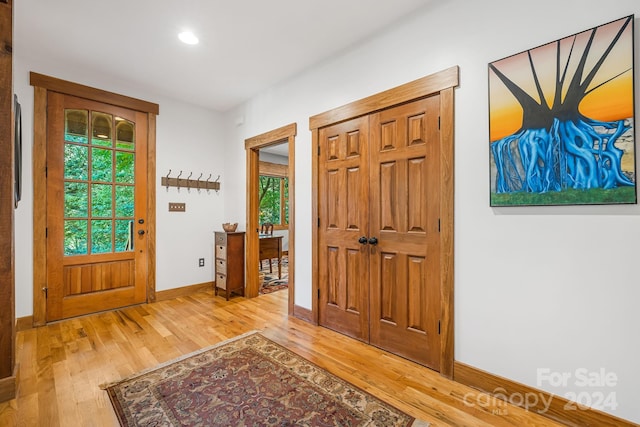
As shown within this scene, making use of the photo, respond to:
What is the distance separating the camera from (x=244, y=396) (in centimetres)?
181

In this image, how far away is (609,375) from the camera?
148 cm

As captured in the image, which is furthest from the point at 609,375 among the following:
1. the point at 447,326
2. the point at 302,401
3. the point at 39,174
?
the point at 39,174

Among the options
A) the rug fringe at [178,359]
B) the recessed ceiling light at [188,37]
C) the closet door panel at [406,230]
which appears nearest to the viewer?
the rug fringe at [178,359]

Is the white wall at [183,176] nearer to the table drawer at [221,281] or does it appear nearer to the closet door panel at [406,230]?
the table drawer at [221,281]

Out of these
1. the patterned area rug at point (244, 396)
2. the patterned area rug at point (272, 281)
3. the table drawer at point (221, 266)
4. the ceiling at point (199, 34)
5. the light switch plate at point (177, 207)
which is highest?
the ceiling at point (199, 34)

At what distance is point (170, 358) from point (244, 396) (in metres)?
0.85

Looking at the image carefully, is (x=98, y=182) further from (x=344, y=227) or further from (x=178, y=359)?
(x=344, y=227)

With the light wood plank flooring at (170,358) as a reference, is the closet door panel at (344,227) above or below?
above

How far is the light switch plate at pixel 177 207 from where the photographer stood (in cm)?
390

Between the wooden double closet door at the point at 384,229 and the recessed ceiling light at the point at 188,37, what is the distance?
1382 millimetres

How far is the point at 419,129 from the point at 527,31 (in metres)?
0.81

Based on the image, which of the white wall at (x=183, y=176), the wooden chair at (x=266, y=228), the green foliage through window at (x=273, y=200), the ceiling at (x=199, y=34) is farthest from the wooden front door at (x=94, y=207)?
the green foliage through window at (x=273, y=200)

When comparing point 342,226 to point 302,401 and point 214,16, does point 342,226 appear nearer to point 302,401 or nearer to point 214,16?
point 302,401

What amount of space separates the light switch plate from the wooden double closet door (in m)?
2.18
